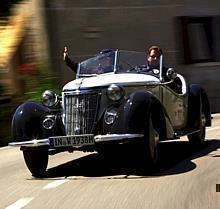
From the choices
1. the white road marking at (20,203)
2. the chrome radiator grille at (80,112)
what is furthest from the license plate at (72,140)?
the white road marking at (20,203)

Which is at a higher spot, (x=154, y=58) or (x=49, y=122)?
(x=154, y=58)

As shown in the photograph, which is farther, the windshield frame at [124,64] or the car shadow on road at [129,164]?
the windshield frame at [124,64]

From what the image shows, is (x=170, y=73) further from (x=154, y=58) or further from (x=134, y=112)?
(x=134, y=112)

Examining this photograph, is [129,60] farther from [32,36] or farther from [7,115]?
[32,36]

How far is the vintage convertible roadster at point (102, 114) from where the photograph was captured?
353 inches

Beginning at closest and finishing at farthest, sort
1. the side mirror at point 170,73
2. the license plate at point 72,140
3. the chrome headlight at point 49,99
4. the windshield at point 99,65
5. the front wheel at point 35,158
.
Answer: the license plate at point 72,140 → the front wheel at point 35,158 → the chrome headlight at point 49,99 → the windshield at point 99,65 → the side mirror at point 170,73

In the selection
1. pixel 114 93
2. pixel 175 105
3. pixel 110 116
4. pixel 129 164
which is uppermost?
pixel 114 93

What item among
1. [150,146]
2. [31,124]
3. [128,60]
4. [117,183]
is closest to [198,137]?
[128,60]

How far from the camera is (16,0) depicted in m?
18.4

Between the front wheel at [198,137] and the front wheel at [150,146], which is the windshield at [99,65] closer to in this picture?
the front wheel at [150,146]

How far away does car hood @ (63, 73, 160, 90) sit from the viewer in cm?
949

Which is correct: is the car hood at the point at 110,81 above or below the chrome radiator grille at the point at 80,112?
above

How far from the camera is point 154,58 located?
1110 cm

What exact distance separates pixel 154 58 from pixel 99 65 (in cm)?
107
